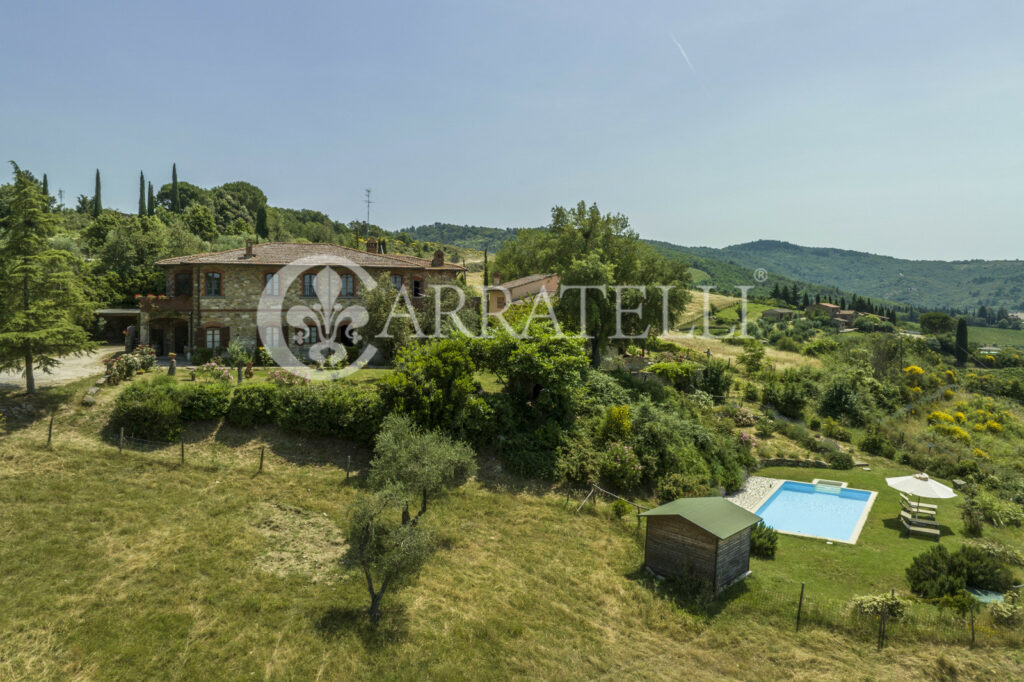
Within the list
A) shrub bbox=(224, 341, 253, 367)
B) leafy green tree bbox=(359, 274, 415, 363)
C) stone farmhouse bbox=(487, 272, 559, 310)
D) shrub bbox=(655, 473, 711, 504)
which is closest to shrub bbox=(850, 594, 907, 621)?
shrub bbox=(655, 473, 711, 504)

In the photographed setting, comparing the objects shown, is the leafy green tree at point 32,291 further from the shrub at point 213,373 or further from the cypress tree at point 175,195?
the cypress tree at point 175,195

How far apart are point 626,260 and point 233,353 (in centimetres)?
2461

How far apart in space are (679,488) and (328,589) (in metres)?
13.3

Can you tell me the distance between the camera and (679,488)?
20078mm

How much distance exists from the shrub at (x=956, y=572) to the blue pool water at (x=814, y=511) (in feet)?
10.0

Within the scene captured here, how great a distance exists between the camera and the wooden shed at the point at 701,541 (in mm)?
13781

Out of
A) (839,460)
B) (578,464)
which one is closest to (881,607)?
(578,464)

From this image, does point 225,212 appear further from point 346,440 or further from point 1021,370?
point 1021,370

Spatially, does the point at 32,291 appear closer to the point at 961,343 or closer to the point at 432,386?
the point at 432,386

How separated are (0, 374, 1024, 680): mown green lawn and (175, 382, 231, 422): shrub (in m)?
1.89

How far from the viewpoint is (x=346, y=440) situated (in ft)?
68.6

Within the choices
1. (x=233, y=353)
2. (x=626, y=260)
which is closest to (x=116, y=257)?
(x=233, y=353)

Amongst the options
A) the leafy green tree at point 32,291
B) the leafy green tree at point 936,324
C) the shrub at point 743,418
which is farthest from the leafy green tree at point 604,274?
the leafy green tree at point 936,324

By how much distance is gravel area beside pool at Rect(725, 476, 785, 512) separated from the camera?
830 inches
